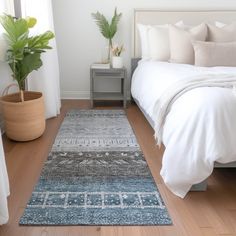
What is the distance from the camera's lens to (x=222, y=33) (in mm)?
3385

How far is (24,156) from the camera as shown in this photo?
8.02 ft

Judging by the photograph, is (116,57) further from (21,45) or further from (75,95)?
(21,45)

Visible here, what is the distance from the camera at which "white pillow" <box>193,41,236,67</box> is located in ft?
9.79

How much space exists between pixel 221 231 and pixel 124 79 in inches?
105

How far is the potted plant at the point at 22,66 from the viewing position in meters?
2.50

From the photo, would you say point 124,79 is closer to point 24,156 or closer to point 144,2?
point 144,2

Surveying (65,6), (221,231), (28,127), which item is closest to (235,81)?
(221,231)

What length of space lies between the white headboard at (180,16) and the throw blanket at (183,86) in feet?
6.85

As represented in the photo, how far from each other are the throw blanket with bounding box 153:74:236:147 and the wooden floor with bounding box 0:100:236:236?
0.42 m

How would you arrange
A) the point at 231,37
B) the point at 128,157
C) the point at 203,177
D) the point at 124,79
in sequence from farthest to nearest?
the point at 124,79, the point at 231,37, the point at 128,157, the point at 203,177

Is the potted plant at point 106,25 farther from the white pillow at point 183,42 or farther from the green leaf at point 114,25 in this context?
the white pillow at point 183,42

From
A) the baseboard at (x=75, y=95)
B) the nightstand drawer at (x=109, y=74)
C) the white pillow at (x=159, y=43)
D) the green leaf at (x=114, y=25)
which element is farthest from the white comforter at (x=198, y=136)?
the baseboard at (x=75, y=95)

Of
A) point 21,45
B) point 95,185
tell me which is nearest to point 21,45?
point 21,45

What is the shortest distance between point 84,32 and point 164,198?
116 inches
